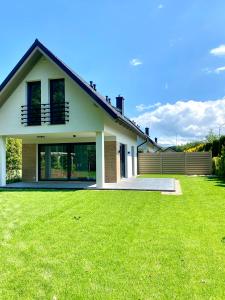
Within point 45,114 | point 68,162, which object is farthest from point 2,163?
point 68,162

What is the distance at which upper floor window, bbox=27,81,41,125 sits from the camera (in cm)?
1527

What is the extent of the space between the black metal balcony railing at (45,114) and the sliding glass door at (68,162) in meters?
3.41

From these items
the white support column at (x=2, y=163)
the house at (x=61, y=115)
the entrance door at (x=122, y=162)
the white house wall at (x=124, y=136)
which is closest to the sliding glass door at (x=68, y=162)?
the house at (x=61, y=115)

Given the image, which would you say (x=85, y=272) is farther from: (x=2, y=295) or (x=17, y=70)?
(x=17, y=70)

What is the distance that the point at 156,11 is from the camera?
15.2 meters

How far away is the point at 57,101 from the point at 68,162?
172 inches

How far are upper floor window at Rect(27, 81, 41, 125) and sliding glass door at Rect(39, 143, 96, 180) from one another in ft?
11.3

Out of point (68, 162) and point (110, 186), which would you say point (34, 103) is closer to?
point (68, 162)

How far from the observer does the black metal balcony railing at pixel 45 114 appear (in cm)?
1484

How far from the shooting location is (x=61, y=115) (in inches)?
586

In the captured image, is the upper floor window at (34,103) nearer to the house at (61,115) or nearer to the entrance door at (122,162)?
the house at (61,115)

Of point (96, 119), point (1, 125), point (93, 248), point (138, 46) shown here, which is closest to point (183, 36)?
point (138, 46)

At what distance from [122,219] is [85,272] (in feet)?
11.0

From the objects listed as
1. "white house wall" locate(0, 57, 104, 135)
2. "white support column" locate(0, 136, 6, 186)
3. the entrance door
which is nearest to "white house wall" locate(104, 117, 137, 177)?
the entrance door
